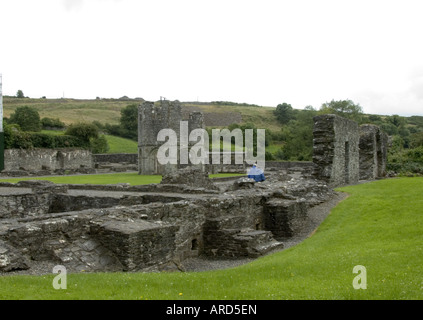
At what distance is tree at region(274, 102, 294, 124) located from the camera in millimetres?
111250

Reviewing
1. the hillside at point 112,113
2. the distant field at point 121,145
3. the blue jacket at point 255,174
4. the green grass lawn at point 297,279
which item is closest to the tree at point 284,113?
the hillside at point 112,113

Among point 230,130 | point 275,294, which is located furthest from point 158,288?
point 230,130

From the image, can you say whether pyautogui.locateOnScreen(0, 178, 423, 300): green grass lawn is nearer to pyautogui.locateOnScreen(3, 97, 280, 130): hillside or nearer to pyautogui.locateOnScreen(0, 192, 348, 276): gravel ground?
pyautogui.locateOnScreen(0, 192, 348, 276): gravel ground

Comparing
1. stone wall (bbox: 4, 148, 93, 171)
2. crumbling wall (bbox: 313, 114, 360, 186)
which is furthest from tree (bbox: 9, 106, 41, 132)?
crumbling wall (bbox: 313, 114, 360, 186)

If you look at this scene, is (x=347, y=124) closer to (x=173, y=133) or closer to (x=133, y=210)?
(x=133, y=210)

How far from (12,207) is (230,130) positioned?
64584 millimetres

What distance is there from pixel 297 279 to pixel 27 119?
66548 millimetres

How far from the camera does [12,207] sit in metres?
14.6

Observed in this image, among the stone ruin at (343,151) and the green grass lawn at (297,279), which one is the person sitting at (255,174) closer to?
the stone ruin at (343,151)

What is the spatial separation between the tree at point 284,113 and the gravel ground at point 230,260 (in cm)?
9264

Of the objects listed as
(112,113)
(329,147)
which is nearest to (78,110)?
(112,113)

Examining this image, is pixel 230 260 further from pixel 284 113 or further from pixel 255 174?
pixel 284 113

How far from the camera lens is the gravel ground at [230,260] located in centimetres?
739

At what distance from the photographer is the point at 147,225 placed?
353 inches
